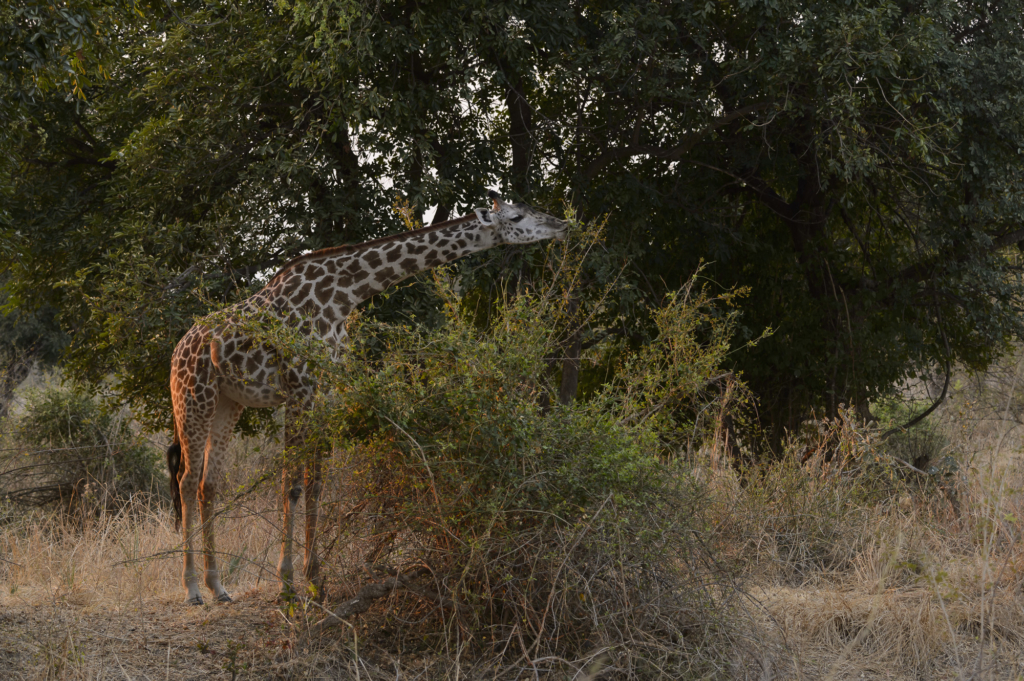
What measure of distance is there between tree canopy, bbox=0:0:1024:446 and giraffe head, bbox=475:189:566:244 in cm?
139

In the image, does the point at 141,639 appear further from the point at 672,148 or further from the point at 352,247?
the point at 672,148

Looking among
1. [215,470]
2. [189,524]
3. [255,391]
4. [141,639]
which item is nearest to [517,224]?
[255,391]

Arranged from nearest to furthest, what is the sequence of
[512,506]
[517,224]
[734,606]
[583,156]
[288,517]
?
[512,506]
[734,606]
[288,517]
[517,224]
[583,156]

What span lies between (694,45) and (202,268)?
198 inches

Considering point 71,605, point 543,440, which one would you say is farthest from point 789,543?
point 71,605

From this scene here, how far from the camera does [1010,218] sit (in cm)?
950

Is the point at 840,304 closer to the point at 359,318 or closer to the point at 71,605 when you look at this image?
the point at 359,318

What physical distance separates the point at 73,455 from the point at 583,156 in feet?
21.4

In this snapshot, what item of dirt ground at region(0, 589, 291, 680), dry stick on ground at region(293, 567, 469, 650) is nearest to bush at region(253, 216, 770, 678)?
dry stick on ground at region(293, 567, 469, 650)

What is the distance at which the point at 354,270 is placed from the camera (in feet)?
19.0

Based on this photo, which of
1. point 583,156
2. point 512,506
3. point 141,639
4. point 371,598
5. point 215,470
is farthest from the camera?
point 583,156

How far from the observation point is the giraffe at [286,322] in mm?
5523

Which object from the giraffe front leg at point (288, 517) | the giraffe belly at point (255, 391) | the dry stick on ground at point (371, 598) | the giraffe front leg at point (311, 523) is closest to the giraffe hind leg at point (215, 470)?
the giraffe belly at point (255, 391)

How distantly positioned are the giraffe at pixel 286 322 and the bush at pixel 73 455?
514cm
